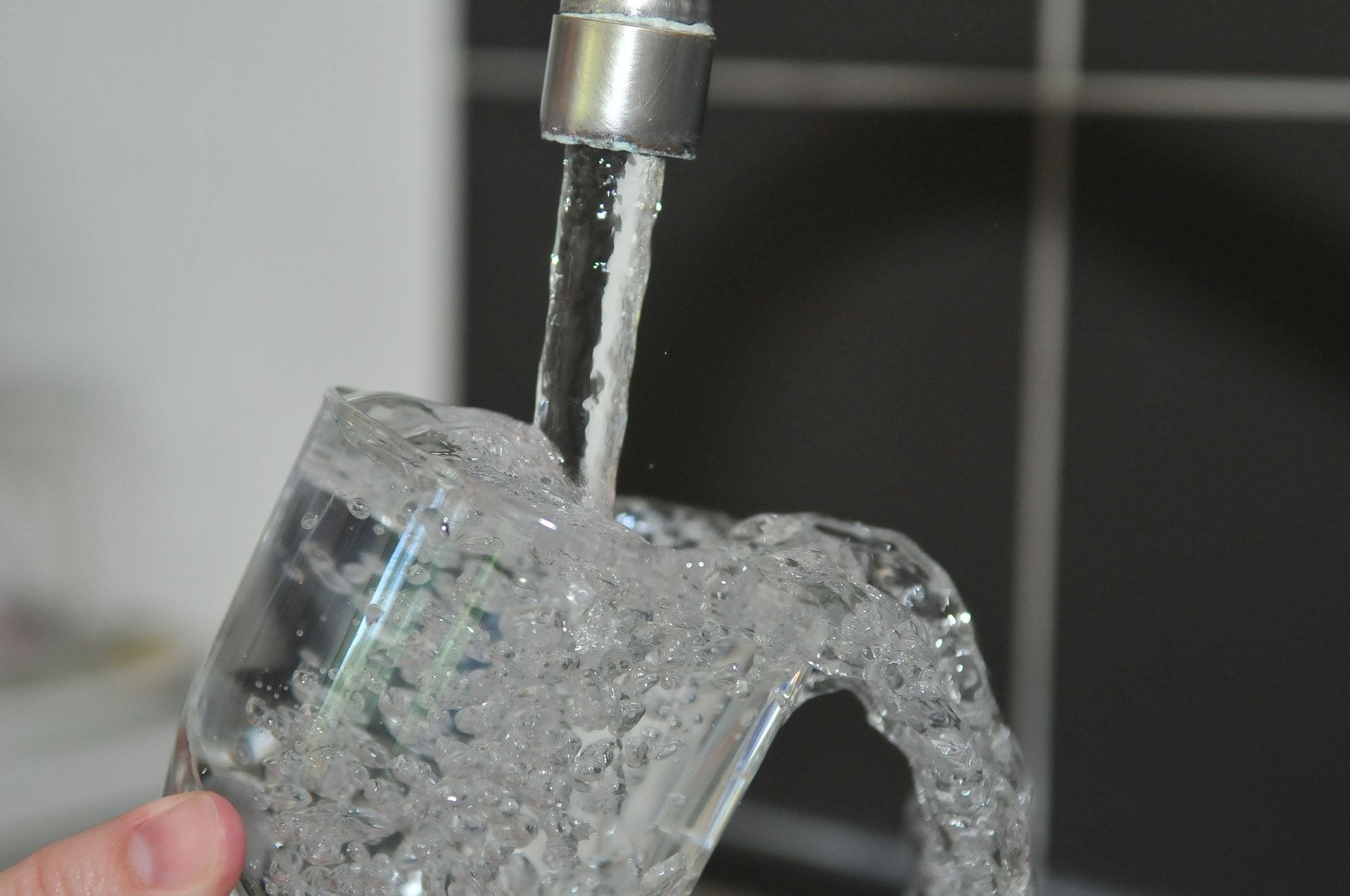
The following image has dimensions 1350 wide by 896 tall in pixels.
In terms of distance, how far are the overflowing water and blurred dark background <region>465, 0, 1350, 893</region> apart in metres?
0.28

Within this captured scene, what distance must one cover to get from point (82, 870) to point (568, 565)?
0.16m

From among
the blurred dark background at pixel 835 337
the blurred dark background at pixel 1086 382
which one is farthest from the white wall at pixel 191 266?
the blurred dark background at pixel 1086 382

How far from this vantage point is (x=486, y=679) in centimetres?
33

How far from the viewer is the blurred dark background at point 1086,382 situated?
0.57 meters

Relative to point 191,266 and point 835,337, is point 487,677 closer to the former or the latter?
point 835,337

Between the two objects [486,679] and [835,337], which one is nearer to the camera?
[486,679]

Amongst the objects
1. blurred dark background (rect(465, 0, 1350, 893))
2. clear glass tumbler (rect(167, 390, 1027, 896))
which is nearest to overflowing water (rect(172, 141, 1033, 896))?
clear glass tumbler (rect(167, 390, 1027, 896))

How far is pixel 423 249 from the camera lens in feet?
2.80

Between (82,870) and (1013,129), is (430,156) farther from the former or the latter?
(82,870)

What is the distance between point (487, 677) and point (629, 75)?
148 mm

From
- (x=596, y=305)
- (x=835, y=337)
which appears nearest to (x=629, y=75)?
(x=596, y=305)

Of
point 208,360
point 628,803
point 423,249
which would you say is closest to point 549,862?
point 628,803

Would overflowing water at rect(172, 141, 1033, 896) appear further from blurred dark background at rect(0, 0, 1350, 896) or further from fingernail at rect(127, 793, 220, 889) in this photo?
blurred dark background at rect(0, 0, 1350, 896)

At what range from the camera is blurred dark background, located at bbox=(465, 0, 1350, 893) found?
57cm
